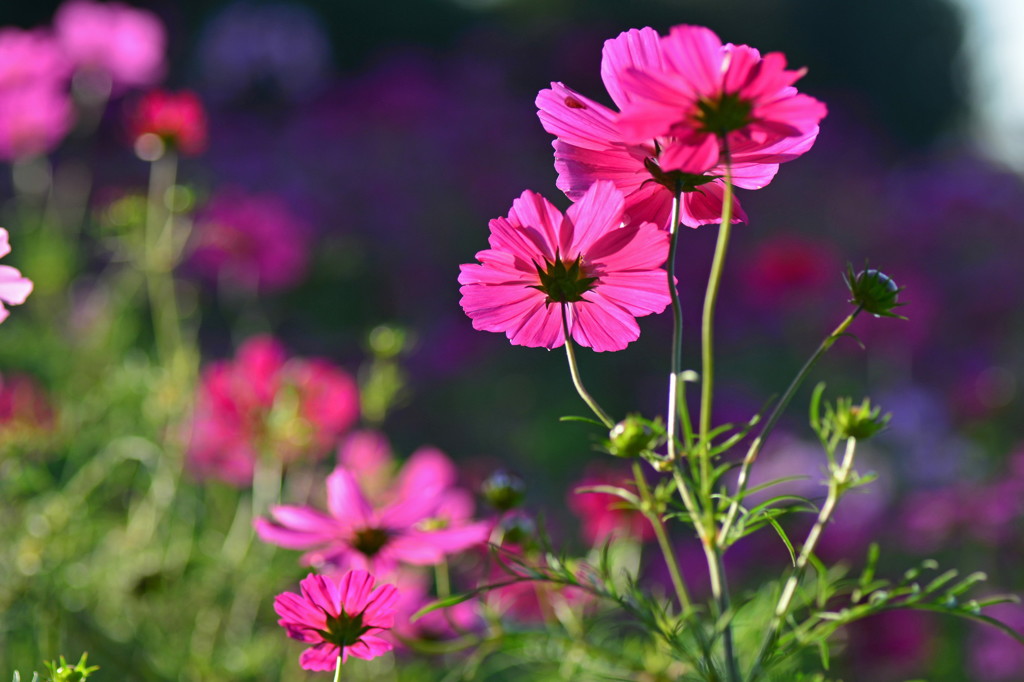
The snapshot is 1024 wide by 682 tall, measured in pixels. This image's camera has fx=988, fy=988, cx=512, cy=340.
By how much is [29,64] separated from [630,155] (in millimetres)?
908

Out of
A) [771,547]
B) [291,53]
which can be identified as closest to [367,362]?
[771,547]

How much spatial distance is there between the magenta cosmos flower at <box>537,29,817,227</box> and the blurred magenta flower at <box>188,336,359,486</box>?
387mm

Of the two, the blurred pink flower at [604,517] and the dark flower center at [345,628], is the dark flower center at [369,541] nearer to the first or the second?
the dark flower center at [345,628]

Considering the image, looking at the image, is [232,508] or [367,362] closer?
[232,508]

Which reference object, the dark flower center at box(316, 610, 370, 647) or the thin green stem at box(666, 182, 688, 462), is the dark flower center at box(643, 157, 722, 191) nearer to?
the thin green stem at box(666, 182, 688, 462)

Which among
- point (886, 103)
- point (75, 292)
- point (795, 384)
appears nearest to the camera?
point (795, 384)

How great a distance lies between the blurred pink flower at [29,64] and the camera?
1022 mm

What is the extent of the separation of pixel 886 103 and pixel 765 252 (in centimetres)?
394

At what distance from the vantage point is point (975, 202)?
3.06 metres

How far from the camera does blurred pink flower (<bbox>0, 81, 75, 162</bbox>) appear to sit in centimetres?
105

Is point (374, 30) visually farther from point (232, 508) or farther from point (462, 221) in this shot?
point (232, 508)

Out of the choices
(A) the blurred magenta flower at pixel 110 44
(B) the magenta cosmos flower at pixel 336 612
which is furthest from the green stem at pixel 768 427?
(A) the blurred magenta flower at pixel 110 44

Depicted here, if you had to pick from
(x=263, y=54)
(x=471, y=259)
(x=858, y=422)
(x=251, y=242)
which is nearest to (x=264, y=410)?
(x=251, y=242)

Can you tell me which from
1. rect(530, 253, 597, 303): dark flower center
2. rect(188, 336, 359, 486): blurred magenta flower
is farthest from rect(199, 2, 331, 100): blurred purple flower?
rect(530, 253, 597, 303): dark flower center
